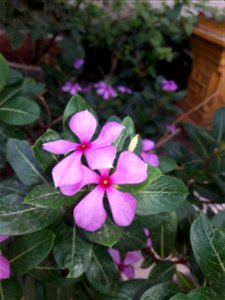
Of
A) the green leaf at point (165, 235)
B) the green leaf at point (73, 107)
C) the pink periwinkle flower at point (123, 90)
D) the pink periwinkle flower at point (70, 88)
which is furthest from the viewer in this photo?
the pink periwinkle flower at point (123, 90)

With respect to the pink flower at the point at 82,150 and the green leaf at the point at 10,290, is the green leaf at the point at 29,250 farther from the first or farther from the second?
the pink flower at the point at 82,150

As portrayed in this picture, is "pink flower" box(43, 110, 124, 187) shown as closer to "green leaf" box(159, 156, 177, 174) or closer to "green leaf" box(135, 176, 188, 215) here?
"green leaf" box(135, 176, 188, 215)

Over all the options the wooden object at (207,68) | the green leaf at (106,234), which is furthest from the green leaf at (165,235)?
the wooden object at (207,68)

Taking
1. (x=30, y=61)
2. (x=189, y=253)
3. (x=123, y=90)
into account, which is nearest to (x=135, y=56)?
(x=123, y=90)

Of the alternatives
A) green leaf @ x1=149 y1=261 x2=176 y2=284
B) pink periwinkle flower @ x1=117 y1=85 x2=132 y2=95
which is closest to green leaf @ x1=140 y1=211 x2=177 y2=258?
green leaf @ x1=149 y1=261 x2=176 y2=284

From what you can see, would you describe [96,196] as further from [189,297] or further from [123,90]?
[123,90]
